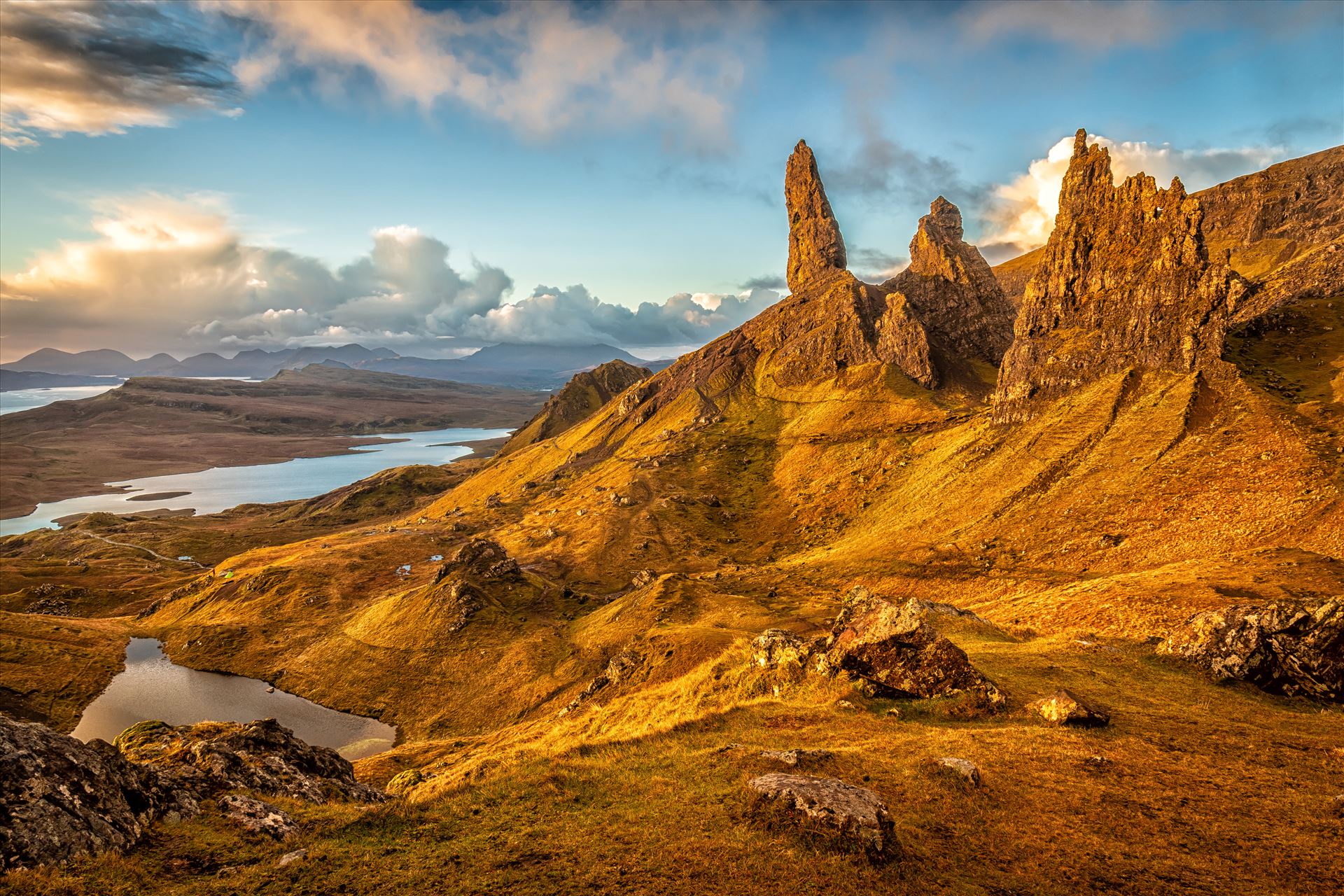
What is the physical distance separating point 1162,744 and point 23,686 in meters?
148

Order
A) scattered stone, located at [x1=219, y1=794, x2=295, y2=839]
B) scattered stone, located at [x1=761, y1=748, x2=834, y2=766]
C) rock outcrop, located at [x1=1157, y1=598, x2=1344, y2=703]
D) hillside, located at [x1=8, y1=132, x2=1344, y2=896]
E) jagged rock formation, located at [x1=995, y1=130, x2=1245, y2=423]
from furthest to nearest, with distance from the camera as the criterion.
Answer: jagged rock formation, located at [x1=995, y1=130, x2=1245, y2=423] < rock outcrop, located at [x1=1157, y1=598, x2=1344, y2=703] < scattered stone, located at [x1=761, y1=748, x2=834, y2=766] < scattered stone, located at [x1=219, y1=794, x2=295, y2=839] < hillside, located at [x1=8, y1=132, x2=1344, y2=896]

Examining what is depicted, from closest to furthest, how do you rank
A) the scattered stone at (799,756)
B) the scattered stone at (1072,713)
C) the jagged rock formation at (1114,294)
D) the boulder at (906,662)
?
1. the scattered stone at (799,756)
2. the scattered stone at (1072,713)
3. the boulder at (906,662)
4. the jagged rock formation at (1114,294)

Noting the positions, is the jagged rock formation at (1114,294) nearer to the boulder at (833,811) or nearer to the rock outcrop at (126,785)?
the boulder at (833,811)

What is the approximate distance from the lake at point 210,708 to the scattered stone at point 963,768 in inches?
3086

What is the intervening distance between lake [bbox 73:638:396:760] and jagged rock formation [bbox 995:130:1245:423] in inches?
5876

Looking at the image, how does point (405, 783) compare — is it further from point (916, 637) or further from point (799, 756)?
point (916, 637)

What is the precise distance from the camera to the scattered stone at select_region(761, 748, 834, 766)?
2555cm

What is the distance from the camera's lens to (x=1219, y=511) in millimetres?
81938

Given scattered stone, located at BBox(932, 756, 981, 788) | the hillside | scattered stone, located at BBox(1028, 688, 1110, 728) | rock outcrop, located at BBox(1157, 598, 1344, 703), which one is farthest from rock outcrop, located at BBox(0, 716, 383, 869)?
rock outcrop, located at BBox(1157, 598, 1344, 703)

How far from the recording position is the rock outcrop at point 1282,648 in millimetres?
33531

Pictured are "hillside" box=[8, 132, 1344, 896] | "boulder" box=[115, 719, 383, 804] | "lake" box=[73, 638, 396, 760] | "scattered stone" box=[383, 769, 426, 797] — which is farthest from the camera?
"lake" box=[73, 638, 396, 760]

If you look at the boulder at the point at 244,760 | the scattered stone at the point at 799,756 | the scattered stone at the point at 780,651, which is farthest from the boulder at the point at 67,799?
the scattered stone at the point at 780,651

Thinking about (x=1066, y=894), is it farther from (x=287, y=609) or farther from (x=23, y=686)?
(x=287, y=609)

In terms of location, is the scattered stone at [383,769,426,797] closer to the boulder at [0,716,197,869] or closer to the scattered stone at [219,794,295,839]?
the scattered stone at [219,794,295,839]
